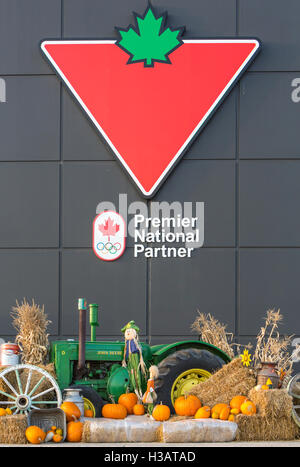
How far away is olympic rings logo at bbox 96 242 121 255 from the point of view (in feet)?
35.4

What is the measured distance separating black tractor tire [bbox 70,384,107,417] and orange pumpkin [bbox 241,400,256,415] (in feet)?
5.14

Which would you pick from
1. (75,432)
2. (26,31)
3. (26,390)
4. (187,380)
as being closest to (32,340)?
(26,390)

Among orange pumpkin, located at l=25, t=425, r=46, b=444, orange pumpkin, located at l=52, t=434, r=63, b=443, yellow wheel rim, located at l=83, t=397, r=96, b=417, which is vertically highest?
yellow wheel rim, located at l=83, t=397, r=96, b=417

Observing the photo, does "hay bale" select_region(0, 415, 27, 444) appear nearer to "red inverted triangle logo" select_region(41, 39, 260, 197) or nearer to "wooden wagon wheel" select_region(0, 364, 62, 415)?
"wooden wagon wheel" select_region(0, 364, 62, 415)

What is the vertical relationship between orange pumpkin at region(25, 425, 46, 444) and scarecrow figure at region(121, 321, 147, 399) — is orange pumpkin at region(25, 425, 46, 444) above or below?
below

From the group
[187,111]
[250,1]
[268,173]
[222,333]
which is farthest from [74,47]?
[222,333]

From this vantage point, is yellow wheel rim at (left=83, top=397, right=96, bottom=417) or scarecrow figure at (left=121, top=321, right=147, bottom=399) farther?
scarecrow figure at (left=121, top=321, right=147, bottom=399)

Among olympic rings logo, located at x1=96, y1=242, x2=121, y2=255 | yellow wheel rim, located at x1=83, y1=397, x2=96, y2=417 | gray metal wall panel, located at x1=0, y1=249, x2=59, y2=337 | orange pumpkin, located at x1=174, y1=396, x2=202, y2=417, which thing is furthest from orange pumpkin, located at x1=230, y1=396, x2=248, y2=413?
gray metal wall panel, located at x1=0, y1=249, x2=59, y2=337

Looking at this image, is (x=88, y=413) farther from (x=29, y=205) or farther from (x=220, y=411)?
(x=29, y=205)

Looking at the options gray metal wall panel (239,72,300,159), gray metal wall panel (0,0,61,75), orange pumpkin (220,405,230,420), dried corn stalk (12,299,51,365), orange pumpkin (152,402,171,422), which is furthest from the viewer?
gray metal wall panel (0,0,61,75)

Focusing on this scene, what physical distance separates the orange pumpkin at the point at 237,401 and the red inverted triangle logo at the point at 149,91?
4150 millimetres

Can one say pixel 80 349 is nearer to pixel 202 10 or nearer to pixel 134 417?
pixel 134 417

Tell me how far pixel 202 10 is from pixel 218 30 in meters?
0.40

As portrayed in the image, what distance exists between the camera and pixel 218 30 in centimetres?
1096
